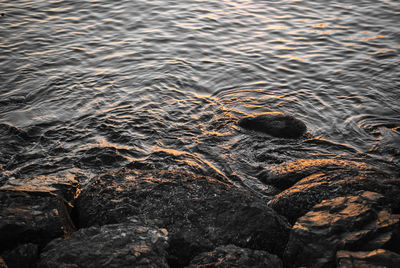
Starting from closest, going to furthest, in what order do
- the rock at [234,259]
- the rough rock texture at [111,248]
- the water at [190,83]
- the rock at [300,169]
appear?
the rough rock texture at [111,248]
the rock at [234,259]
the rock at [300,169]
the water at [190,83]

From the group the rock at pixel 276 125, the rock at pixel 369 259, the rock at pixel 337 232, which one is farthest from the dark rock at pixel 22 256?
the rock at pixel 276 125

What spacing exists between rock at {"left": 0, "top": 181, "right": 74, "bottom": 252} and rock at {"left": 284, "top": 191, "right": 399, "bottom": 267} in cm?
261

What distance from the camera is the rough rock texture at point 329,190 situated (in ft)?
15.6

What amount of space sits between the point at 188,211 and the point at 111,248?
1.08m

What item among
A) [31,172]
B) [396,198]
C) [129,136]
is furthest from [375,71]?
[31,172]

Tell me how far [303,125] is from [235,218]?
3600mm

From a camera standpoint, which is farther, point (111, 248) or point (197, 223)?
point (197, 223)

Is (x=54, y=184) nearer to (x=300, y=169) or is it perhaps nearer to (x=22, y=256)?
(x=22, y=256)

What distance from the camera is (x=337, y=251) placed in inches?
150

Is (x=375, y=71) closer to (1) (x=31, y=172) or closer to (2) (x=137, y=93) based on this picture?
(2) (x=137, y=93)

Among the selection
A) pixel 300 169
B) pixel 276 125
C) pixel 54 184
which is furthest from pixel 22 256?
pixel 276 125

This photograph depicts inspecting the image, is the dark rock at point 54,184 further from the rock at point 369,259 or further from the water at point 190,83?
the rock at point 369,259

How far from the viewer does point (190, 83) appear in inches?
364

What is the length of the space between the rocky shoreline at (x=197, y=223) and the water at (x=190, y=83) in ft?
4.32
